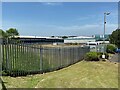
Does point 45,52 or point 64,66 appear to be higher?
point 45,52

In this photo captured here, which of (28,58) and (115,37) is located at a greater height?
(115,37)

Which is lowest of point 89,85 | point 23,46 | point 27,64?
point 89,85

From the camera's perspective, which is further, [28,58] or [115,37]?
[115,37]

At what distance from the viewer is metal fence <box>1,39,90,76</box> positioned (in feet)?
32.5

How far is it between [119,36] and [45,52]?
1855 inches

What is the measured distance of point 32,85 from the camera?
9.55 meters

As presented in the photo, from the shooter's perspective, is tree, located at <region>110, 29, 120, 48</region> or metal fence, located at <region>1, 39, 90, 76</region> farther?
tree, located at <region>110, 29, 120, 48</region>

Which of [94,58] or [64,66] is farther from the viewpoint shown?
[94,58]

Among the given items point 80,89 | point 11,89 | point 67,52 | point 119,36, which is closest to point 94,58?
point 67,52

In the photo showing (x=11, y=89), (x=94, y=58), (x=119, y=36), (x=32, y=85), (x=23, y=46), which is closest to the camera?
(x=11, y=89)

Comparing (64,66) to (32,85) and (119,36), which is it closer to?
(32,85)

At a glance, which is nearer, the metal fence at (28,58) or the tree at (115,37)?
the metal fence at (28,58)

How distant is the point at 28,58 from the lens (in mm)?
11734

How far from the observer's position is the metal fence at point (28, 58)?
9.90m
